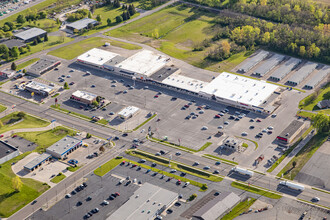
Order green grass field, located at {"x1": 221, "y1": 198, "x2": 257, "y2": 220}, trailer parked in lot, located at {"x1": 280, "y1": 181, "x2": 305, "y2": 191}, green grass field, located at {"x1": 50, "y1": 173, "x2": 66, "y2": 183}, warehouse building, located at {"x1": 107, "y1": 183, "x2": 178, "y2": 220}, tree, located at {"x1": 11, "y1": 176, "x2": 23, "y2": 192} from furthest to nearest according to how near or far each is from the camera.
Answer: green grass field, located at {"x1": 50, "y1": 173, "x2": 66, "y2": 183} → tree, located at {"x1": 11, "y1": 176, "x2": 23, "y2": 192} → trailer parked in lot, located at {"x1": 280, "y1": 181, "x2": 305, "y2": 191} → green grass field, located at {"x1": 221, "y1": 198, "x2": 257, "y2": 220} → warehouse building, located at {"x1": 107, "y1": 183, "x2": 178, "y2": 220}

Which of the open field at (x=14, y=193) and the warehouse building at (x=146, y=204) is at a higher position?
the warehouse building at (x=146, y=204)

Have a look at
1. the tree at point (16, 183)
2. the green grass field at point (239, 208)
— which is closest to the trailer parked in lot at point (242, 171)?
the green grass field at point (239, 208)

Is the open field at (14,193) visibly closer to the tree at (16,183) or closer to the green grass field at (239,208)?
the tree at (16,183)

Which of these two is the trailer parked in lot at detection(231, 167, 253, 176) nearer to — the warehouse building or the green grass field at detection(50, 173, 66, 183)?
the warehouse building

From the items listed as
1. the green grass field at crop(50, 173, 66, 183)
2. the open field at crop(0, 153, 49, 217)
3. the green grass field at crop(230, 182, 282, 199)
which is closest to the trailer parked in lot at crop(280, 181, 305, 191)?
the green grass field at crop(230, 182, 282, 199)

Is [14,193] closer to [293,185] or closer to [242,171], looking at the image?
[242,171]

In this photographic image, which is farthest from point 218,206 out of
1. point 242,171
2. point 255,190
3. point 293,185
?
point 293,185
